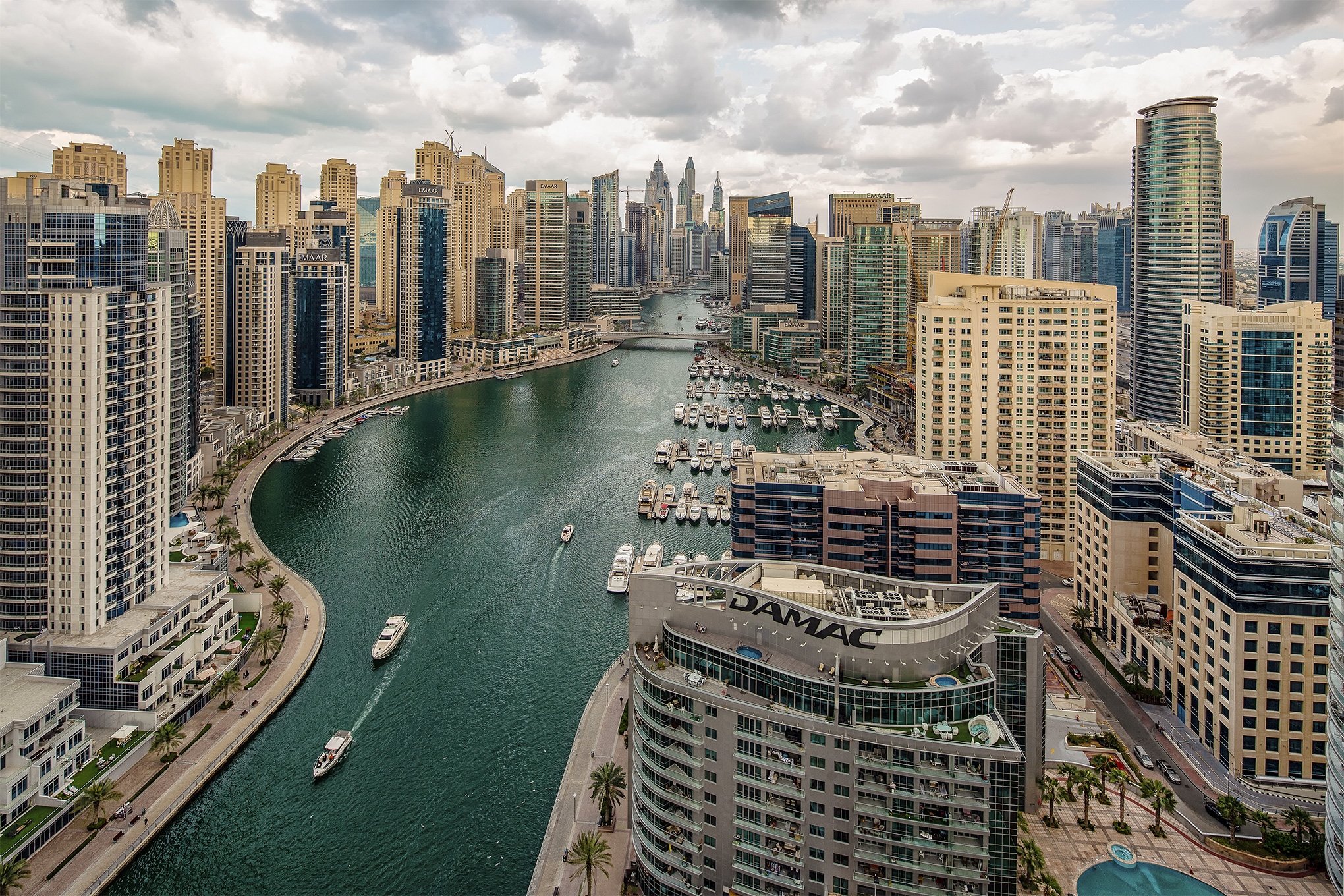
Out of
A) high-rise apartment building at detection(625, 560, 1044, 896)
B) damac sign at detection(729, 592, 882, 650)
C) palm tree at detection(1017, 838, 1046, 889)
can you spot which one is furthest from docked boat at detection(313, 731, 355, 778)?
palm tree at detection(1017, 838, 1046, 889)

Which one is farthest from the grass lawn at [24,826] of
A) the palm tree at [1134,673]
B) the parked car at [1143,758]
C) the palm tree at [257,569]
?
the palm tree at [1134,673]

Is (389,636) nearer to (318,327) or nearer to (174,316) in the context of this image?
(174,316)

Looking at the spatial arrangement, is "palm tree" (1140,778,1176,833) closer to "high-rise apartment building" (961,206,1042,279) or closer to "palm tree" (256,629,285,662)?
"palm tree" (256,629,285,662)

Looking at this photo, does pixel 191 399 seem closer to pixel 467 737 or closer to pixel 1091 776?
pixel 467 737

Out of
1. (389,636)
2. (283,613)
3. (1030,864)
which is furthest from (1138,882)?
(283,613)

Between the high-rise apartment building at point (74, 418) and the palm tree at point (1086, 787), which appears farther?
the high-rise apartment building at point (74, 418)

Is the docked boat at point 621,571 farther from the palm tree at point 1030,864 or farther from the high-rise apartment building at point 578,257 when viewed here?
the high-rise apartment building at point 578,257
